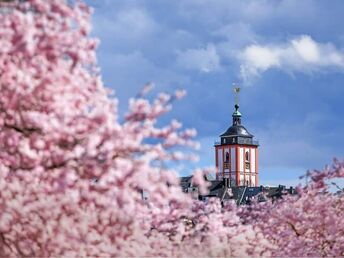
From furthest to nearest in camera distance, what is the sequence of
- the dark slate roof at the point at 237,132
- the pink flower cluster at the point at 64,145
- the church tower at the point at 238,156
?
the dark slate roof at the point at 237,132, the church tower at the point at 238,156, the pink flower cluster at the point at 64,145

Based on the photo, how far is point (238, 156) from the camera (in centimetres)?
12900

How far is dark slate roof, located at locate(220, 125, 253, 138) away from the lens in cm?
13164

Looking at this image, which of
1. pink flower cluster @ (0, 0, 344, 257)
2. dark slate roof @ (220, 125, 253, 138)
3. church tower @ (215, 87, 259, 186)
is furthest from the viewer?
dark slate roof @ (220, 125, 253, 138)

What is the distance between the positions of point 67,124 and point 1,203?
2043 millimetres

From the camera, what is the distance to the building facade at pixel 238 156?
422 ft

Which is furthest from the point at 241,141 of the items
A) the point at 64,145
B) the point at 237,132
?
the point at 64,145

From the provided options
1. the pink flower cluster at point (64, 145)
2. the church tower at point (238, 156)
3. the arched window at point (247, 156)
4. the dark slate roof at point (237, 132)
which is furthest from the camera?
the dark slate roof at point (237, 132)

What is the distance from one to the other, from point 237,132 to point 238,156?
4962mm

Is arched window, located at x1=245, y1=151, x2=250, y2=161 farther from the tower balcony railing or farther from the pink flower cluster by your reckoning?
the pink flower cluster

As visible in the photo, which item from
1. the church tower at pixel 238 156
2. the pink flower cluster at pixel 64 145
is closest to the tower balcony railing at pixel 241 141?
the church tower at pixel 238 156

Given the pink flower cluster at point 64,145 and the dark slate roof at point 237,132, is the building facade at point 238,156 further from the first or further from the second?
the pink flower cluster at point 64,145

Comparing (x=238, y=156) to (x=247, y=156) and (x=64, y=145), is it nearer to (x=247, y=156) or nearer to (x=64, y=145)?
(x=247, y=156)

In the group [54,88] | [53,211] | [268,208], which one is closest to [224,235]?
[268,208]

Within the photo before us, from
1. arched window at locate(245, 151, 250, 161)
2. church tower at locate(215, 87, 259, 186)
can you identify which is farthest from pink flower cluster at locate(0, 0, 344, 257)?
arched window at locate(245, 151, 250, 161)
